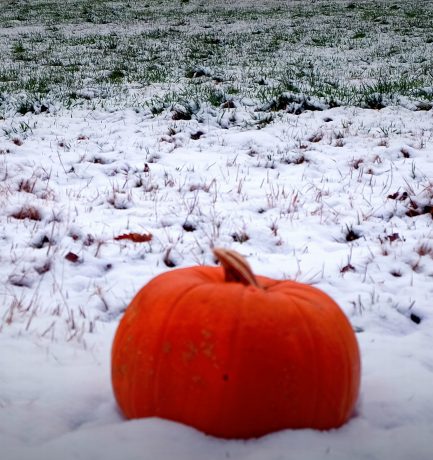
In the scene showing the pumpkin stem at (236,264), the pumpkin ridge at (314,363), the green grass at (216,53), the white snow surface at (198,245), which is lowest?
the white snow surface at (198,245)

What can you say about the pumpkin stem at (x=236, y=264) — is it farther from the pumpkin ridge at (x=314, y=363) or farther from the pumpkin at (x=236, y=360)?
the pumpkin ridge at (x=314, y=363)

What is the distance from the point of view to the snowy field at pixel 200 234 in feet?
5.91

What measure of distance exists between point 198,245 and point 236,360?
1924mm

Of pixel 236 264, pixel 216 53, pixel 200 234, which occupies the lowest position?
pixel 200 234

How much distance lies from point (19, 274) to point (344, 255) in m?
2.15

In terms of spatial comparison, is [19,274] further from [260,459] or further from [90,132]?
Result: [90,132]

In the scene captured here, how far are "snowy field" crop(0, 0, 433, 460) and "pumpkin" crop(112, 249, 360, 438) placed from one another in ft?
0.27

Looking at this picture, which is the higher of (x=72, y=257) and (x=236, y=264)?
(x=236, y=264)

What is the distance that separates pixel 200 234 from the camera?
3734mm

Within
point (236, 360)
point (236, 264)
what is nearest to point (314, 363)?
point (236, 360)

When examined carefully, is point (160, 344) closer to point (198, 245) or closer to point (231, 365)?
point (231, 365)

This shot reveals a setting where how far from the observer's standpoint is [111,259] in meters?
3.33

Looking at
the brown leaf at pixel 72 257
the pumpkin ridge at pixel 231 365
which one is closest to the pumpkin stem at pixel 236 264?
the pumpkin ridge at pixel 231 365

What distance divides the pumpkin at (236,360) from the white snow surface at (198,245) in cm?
8
